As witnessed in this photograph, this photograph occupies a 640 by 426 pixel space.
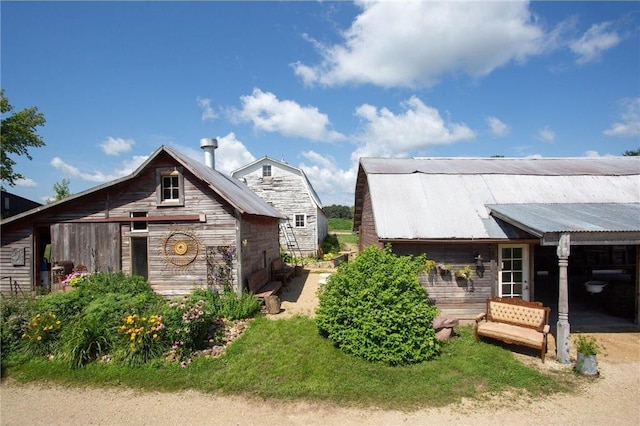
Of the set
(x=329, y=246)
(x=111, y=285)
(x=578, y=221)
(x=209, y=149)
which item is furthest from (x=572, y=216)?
(x=329, y=246)

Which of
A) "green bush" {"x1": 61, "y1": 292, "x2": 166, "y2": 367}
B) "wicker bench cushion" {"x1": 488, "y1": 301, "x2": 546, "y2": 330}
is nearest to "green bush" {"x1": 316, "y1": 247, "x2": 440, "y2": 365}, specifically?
"wicker bench cushion" {"x1": 488, "y1": 301, "x2": 546, "y2": 330}

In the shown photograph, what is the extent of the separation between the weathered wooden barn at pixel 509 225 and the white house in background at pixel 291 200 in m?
11.1

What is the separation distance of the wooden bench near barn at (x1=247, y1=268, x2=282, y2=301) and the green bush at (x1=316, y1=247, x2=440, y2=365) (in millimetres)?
3837

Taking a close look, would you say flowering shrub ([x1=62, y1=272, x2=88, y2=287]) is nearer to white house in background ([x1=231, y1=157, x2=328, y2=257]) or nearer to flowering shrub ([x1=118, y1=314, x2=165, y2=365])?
flowering shrub ([x1=118, y1=314, x2=165, y2=365])

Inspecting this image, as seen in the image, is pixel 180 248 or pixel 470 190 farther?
pixel 470 190

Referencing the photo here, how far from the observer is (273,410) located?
20.2 ft

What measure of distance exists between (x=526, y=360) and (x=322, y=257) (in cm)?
1833

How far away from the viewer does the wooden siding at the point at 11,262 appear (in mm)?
12453

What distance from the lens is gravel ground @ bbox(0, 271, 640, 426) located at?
19.2ft

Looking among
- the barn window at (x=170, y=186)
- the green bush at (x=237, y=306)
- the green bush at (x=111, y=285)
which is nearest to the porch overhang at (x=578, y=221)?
the green bush at (x=237, y=306)

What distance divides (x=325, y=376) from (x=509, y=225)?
7.61 meters

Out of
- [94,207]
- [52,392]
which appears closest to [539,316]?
[52,392]

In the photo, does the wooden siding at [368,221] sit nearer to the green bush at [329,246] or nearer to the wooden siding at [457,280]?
the wooden siding at [457,280]

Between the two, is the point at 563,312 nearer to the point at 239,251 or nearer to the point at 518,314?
the point at 518,314
